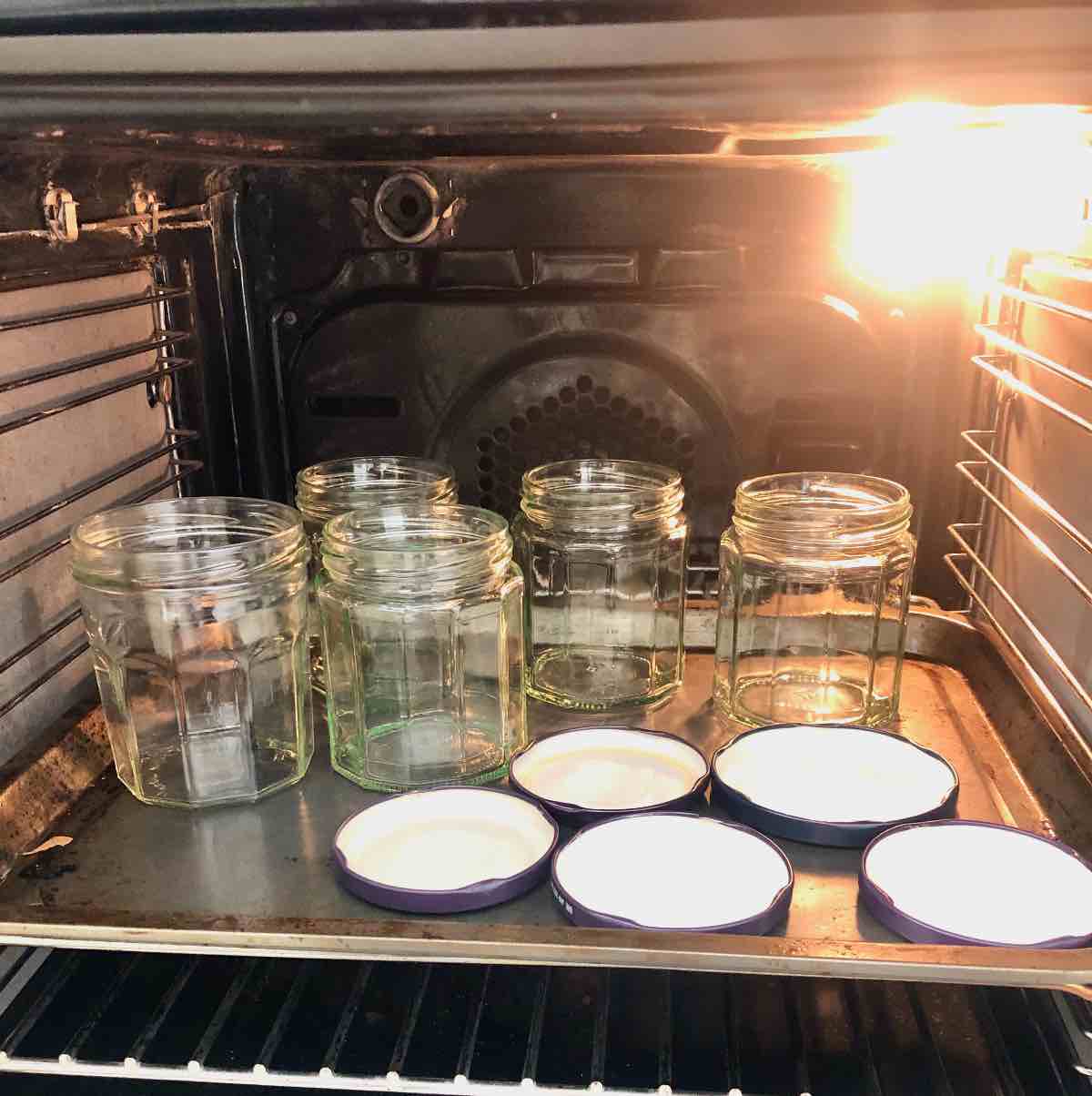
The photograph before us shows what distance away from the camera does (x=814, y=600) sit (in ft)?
2.83

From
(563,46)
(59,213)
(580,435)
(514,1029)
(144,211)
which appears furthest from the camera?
(580,435)

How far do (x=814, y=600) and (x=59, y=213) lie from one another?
1.97 feet

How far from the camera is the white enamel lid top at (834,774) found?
25.8 inches

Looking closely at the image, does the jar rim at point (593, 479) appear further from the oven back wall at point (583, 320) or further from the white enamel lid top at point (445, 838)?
the white enamel lid top at point (445, 838)

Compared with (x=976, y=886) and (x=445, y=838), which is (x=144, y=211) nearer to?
(x=445, y=838)

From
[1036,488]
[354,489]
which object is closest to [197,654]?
[354,489]

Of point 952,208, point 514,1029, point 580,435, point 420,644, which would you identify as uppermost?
point 952,208

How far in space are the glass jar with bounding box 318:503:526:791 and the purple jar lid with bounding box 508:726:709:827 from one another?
34 mm

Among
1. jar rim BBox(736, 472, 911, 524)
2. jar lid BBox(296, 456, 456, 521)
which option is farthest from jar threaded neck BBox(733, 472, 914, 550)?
jar lid BBox(296, 456, 456, 521)

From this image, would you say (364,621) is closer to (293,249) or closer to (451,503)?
(451,503)

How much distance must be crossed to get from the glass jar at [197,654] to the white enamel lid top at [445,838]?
10 cm

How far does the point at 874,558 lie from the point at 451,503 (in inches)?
12.1

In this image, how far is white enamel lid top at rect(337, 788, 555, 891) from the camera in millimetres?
594

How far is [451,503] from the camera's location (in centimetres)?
80
